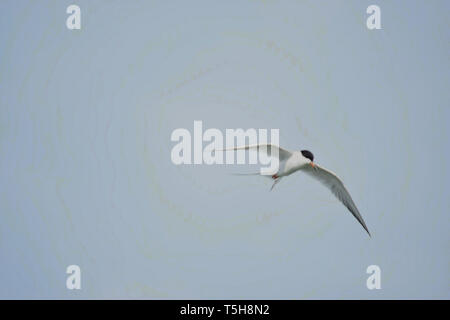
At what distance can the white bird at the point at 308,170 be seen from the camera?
42.1 ft

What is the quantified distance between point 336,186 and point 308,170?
672 millimetres

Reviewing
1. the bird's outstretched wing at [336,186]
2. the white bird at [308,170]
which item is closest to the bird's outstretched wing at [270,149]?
the white bird at [308,170]

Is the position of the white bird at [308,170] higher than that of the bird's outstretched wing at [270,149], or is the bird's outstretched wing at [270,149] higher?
the bird's outstretched wing at [270,149]

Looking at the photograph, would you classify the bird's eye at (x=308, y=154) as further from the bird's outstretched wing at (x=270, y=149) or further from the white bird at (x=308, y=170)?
the bird's outstretched wing at (x=270, y=149)

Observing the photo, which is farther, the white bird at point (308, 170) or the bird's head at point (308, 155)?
the bird's head at point (308, 155)

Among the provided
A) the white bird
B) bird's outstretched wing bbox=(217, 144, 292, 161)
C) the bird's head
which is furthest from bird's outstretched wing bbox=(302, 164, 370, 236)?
bird's outstretched wing bbox=(217, 144, 292, 161)

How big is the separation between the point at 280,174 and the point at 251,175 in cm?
81

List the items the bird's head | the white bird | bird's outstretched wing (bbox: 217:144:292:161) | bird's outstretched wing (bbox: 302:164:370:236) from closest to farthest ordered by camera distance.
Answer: bird's outstretched wing (bbox: 217:144:292:161)
the white bird
the bird's head
bird's outstretched wing (bbox: 302:164:370:236)

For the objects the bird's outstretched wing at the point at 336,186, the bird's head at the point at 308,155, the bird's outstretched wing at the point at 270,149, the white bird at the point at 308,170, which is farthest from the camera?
the bird's outstretched wing at the point at 336,186

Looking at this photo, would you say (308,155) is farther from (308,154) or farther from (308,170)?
(308,170)

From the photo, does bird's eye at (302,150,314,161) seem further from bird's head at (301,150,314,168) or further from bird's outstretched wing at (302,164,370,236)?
bird's outstretched wing at (302,164,370,236)

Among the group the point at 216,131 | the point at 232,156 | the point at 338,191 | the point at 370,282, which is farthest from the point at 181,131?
the point at 370,282

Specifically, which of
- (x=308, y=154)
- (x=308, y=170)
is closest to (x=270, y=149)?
(x=308, y=154)

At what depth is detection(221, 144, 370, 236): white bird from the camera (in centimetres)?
1283
